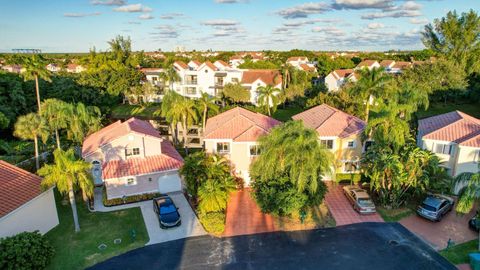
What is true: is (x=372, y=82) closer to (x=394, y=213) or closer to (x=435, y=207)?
(x=394, y=213)

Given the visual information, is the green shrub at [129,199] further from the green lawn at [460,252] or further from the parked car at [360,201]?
the green lawn at [460,252]

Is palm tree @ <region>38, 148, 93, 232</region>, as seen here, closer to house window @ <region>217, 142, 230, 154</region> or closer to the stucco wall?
the stucco wall

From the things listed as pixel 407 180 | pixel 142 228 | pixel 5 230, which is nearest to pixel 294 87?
pixel 407 180

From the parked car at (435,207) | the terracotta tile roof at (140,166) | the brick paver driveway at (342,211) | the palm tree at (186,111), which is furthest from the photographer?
the palm tree at (186,111)

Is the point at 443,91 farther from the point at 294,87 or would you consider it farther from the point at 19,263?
the point at 19,263

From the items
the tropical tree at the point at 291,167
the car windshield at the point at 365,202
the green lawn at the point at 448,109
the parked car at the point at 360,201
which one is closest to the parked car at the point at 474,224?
the parked car at the point at 360,201

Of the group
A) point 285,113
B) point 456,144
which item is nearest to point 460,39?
point 285,113
